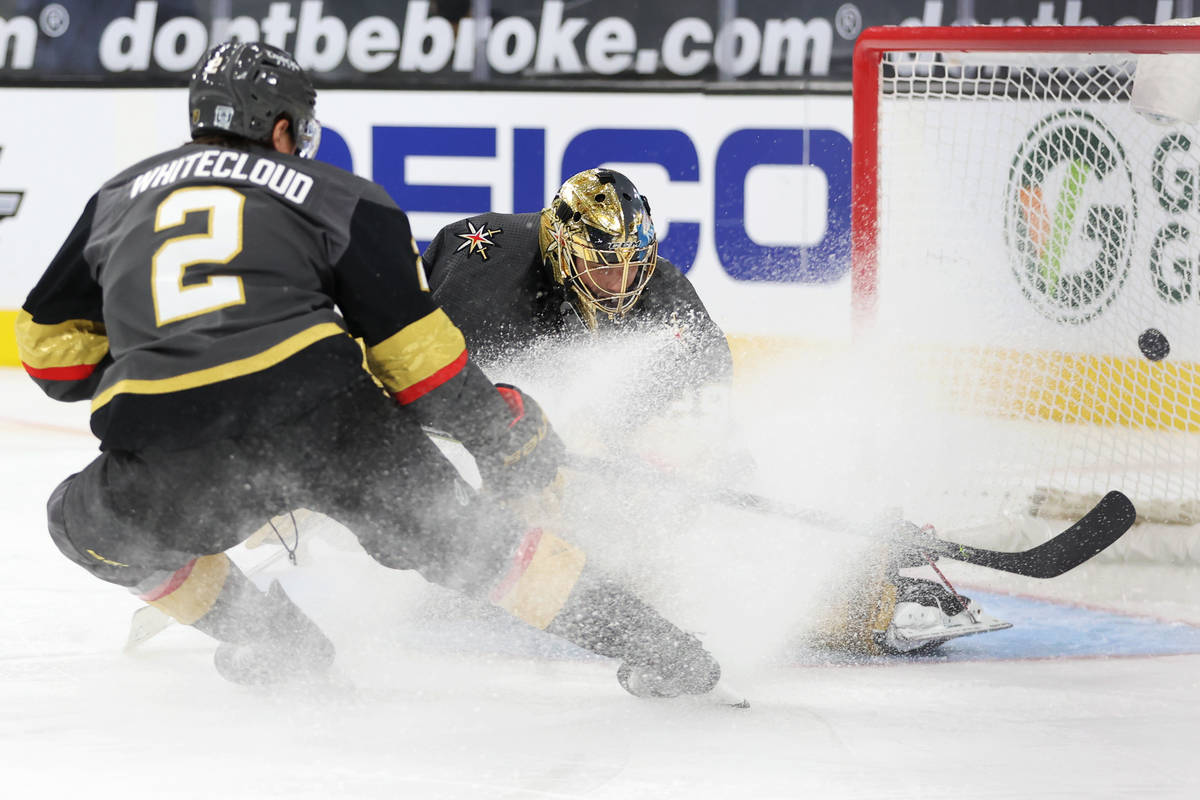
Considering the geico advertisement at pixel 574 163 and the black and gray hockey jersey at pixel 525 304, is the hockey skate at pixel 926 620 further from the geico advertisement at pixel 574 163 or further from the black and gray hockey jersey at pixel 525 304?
the geico advertisement at pixel 574 163

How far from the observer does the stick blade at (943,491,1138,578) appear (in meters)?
2.35

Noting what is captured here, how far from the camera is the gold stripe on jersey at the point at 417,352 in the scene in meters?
1.83

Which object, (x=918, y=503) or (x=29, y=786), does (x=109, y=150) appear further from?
(x=29, y=786)

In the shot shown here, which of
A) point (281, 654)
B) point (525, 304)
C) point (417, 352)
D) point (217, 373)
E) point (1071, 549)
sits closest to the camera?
point (217, 373)

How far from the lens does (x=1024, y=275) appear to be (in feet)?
11.5

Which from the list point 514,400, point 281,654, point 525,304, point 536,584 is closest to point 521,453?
point 514,400

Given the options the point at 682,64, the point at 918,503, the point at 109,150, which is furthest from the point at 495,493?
the point at 109,150

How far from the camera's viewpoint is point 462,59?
5695mm

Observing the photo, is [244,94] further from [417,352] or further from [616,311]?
[616,311]

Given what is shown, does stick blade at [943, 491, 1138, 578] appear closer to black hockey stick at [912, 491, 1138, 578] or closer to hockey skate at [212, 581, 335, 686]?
black hockey stick at [912, 491, 1138, 578]

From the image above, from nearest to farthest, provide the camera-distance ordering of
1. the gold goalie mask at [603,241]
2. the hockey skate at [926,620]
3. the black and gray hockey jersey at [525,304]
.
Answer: the hockey skate at [926,620]
the gold goalie mask at [603,241]
the black and gray hockey jersey at [525,304]

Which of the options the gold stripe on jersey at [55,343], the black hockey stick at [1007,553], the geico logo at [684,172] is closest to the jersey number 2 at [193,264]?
the gold stripe on jersey at [55,343]

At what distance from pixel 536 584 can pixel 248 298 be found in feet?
1.86

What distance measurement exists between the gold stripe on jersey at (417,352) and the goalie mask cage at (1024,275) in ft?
4.72
